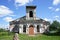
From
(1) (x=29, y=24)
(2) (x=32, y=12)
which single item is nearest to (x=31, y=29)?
(1) (x=29, y=24)

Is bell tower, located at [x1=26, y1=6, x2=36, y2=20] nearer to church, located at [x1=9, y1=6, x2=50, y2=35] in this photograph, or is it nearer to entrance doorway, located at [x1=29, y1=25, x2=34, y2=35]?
church, located at [x1=9, y1=6, x2=50, y2=35]

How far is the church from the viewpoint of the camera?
138 feet

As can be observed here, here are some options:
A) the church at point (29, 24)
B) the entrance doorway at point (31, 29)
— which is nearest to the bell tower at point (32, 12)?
the church at point (29, 24)

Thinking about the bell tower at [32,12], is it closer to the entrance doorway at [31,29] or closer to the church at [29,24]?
the church at [29,24]

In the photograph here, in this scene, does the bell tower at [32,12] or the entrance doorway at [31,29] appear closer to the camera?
the entrance doorway at [31,29]

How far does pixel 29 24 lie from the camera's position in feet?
138

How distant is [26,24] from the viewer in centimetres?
4203

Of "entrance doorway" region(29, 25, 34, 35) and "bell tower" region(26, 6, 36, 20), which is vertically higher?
"bell tower" region(26, 6, 36, 20)

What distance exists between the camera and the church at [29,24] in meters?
42.0

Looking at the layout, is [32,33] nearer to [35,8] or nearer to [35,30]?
[35,30]

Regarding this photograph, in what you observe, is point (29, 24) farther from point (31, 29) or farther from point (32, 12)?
point (32, 12)

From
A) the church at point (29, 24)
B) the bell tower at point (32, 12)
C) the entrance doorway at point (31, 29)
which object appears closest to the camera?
the entrance doorway at point (31, 29)

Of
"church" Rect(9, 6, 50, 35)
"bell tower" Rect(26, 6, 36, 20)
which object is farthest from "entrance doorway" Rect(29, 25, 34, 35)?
"bell tower" Rect(26, 6, 36, 20)

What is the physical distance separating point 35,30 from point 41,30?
1648 mm
